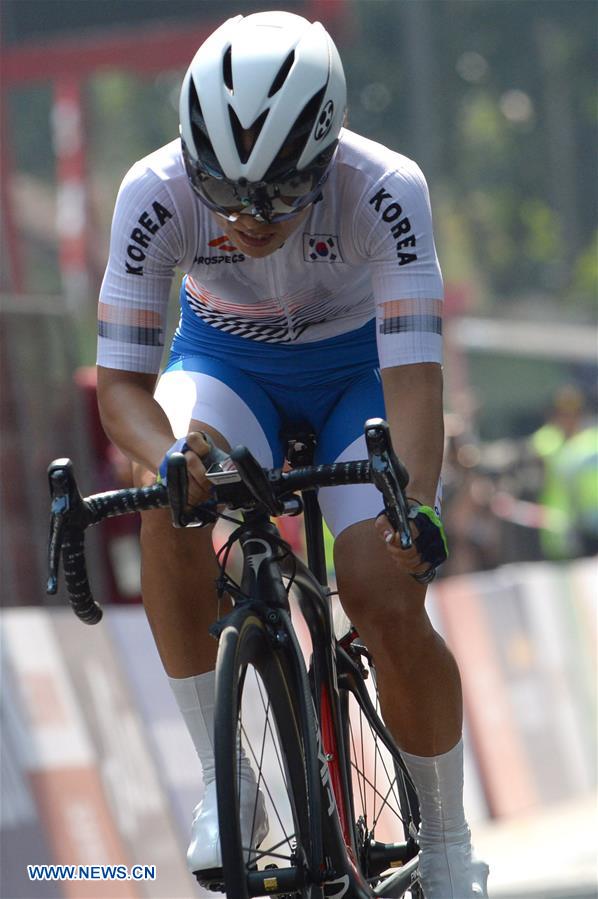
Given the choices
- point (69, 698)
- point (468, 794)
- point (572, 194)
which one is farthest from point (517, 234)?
point (69, 698)

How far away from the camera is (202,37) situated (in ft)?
56.1

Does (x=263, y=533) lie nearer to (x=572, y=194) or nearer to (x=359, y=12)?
(x=572, y=194)

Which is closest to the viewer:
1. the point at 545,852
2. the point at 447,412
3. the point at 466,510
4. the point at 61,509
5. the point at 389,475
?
the point at 389,475

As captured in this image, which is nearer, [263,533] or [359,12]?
[263,533]

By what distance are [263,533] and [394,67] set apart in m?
21.4

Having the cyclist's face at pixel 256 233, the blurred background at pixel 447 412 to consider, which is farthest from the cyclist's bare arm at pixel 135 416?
the blurred background at pixel 447 412

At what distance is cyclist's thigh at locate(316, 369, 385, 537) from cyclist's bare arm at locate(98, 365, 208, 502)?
494mm

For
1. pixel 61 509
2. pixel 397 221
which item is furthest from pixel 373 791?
pixel 397 221

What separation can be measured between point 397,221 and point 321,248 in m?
0.22

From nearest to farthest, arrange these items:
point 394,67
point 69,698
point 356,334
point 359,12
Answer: point 356,334
point 69,698
point 394,67
point 359,12

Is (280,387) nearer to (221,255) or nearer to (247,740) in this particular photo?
(221,255)

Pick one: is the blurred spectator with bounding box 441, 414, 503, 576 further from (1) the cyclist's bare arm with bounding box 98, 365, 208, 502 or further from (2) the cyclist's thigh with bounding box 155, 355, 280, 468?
(1) the cyclist's bare arm with bounding box 98, 365, 208, 502

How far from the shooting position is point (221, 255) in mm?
4016

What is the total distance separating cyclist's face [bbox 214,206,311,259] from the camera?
3674 millimetres
